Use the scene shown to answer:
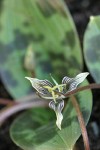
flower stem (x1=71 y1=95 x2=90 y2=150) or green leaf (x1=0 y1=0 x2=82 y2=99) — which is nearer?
flower stem (x1=71 y1=95 x2=90 y2=150)

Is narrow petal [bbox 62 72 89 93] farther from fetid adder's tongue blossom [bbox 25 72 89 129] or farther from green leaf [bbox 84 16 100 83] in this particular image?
green leaf [bbox 84 16 100 83]

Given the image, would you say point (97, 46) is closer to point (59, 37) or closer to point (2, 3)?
point (59, 37)

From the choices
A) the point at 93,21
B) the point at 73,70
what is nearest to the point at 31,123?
the point at 73,70

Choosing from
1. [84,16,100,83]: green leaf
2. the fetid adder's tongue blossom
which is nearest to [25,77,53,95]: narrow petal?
the fetid adder's tongue blossom

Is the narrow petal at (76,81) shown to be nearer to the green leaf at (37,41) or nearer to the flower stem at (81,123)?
the flower stem at (81,123)

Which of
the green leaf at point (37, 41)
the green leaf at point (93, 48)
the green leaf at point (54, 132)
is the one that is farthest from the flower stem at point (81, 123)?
the green leaf at point (37, 41)
